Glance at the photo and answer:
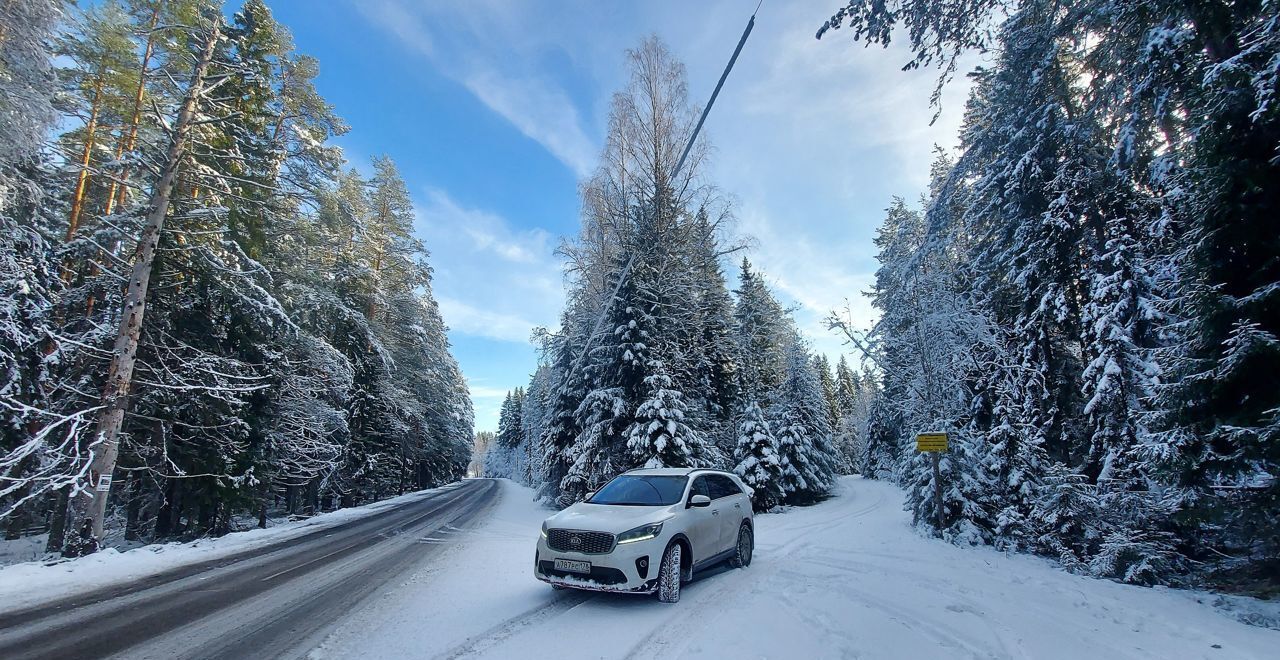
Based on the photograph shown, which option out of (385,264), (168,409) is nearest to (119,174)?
(168,409)

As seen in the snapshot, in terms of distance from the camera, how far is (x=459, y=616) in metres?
5.85

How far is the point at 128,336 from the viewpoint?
10461mm

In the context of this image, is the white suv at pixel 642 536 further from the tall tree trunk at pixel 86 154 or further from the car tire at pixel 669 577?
the tall tree trunk at pixel 86 154

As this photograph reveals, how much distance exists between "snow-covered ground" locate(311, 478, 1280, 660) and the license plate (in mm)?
430

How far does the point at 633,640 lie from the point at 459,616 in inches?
87.6

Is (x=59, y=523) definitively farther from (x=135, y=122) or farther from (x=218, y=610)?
(x=135, y=122)

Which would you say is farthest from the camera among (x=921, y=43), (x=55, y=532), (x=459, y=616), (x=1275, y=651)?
(x=55, y=532)

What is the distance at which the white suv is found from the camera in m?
6.08

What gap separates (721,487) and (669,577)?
2.69 meters

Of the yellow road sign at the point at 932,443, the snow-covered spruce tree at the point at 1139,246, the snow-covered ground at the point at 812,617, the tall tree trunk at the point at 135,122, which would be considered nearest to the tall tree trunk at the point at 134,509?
the tall tree trunk at the point at 135,122

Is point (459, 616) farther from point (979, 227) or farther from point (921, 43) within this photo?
point (979, 227)

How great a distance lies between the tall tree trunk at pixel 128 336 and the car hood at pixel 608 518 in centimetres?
933

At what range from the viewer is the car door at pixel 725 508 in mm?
8016

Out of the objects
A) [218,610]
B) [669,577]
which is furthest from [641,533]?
[218,610]
